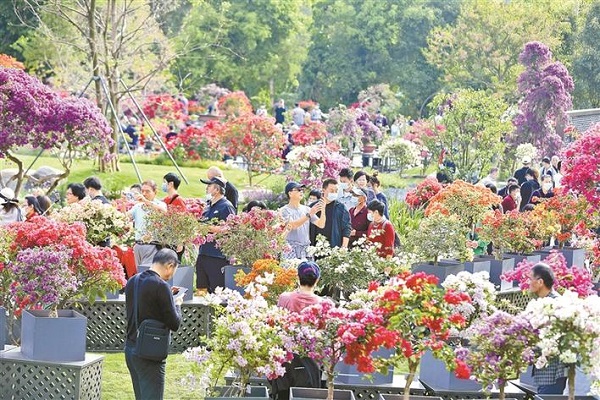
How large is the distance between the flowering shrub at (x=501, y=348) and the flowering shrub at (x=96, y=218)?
18.9 feet

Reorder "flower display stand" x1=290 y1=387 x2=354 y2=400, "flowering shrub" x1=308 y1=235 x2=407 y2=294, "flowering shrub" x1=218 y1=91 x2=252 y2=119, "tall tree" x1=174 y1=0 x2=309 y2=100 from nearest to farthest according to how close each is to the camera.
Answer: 1. "flower display stand" x1=290 y1=387 x2=354 y2=400
2. "flowering shrub" x1=308 y1=235 x2=407 y2=294
3. "flowering shrub" x1=218 y1=91 x2=252 y2=119
4. "tall tree" x1=174 y1=0 x2=309 y2=100

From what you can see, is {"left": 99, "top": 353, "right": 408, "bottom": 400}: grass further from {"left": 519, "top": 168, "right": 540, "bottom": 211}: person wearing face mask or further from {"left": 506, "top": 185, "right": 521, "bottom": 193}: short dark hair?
{"left": 519, "top": 168, "right": 540, "bottom": 211}: person wearing face mask

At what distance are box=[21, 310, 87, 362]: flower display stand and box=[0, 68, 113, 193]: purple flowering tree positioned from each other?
7.32 meters

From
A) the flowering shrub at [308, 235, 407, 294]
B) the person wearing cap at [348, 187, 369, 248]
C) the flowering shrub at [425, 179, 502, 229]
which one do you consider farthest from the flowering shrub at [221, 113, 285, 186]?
the flowering shrub at [308, 235, 407, 294]

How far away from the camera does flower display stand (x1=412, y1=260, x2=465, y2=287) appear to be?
592 inches

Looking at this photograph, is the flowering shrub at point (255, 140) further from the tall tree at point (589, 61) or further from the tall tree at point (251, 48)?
the tall tree at point (251, 48)

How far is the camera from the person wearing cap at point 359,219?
586 inches

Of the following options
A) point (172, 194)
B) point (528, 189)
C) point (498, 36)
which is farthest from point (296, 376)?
point (498, 36)

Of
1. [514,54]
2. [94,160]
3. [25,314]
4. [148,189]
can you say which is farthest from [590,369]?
[514,54]

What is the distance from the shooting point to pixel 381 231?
14250mm

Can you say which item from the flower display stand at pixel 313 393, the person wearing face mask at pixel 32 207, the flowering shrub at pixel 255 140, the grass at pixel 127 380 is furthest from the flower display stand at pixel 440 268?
the flowering shrub at pixel 255 140

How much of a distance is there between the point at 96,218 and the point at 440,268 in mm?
4098

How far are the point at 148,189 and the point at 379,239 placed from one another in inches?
104

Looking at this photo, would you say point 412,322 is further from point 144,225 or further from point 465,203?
point 465,203
